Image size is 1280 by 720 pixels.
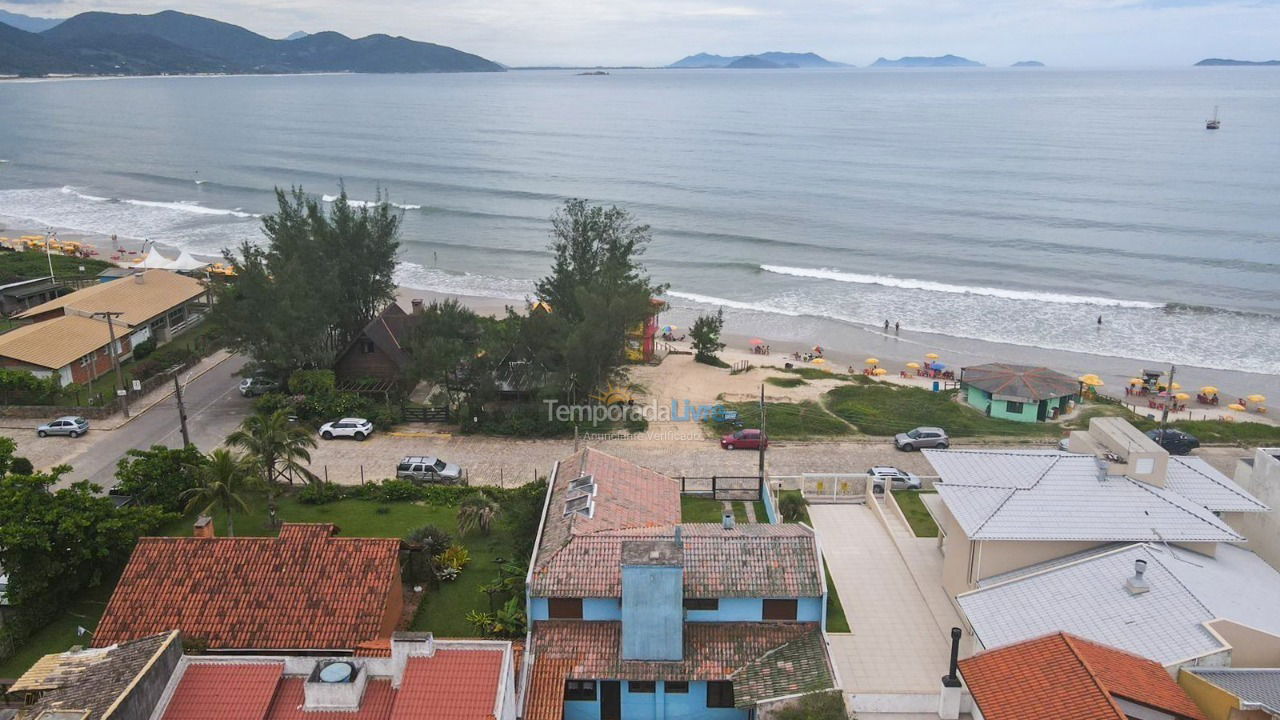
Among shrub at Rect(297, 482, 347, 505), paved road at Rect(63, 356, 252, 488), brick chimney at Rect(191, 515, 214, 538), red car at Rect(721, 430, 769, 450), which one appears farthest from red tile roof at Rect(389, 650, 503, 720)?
paved road at Rect(63, 356, 252, 488)

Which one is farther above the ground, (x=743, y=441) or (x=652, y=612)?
(x=652, y=612)

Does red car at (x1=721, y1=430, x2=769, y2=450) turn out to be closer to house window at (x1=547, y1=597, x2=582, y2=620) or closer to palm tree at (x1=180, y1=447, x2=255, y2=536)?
house window at (x1=547, y1=597, x2=582, y2=620)

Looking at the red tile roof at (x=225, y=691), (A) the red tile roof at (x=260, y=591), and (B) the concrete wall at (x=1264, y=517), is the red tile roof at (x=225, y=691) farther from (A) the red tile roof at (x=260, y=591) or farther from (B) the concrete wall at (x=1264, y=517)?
(B) the concrete wall at (x=1264, y=517)

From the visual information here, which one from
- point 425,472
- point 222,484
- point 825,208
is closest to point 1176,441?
point 425,472

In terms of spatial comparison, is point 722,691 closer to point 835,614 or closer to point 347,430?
point 835,614

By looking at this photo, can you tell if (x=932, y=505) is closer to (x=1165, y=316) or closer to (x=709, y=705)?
(x=709, y=705)

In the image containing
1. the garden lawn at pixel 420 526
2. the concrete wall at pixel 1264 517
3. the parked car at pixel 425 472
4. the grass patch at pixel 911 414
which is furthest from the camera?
the grass patch at pixel 911 414

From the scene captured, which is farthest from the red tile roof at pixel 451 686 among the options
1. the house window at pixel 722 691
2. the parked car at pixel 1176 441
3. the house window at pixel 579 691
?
the parked car at pixel 1176 441
